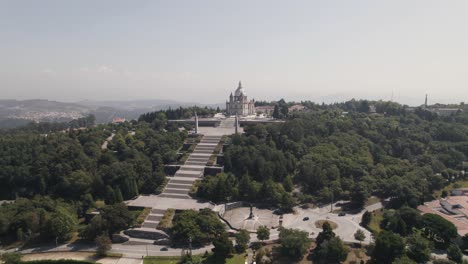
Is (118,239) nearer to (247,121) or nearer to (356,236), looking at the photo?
(356,236)

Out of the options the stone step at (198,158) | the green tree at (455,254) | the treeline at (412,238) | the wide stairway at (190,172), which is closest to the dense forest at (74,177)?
the wide stairway at (190,172)

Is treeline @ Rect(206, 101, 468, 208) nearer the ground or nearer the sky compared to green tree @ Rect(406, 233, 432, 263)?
nearer the sky

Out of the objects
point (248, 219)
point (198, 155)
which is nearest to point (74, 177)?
point (198, 155)

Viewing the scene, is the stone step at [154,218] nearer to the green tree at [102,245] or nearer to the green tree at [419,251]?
the green tree at [102,245]

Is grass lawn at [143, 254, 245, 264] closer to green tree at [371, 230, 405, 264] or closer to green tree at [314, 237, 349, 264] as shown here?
green tree at [314, 237, 349, 264]

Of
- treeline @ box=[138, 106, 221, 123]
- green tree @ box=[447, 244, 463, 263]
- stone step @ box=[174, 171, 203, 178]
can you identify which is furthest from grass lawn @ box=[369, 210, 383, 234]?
treeline @ box=[138, 106, 221, 123]

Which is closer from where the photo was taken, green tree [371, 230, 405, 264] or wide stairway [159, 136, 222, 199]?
green tree [371, 230, 405, 264]
